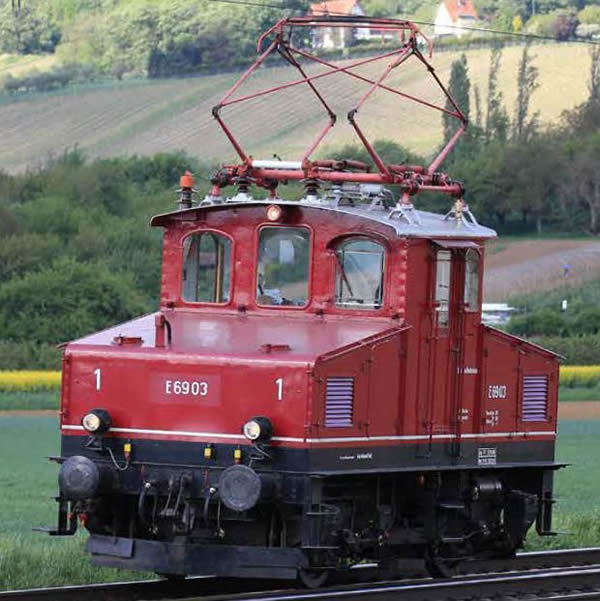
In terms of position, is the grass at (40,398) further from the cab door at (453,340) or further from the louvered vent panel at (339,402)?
the louvered vent panel at (339,402)

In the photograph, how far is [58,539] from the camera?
63.5 feet

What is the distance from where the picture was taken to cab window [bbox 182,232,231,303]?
1498 centimetres

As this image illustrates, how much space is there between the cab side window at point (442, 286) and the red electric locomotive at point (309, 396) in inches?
1.1

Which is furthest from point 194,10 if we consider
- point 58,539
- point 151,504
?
point 151,504

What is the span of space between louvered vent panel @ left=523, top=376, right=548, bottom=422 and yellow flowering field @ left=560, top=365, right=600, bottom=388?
3462 centimetres

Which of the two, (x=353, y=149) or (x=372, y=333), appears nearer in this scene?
(x=372, y=333)

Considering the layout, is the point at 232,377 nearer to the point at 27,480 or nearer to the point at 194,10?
the point at 27,480

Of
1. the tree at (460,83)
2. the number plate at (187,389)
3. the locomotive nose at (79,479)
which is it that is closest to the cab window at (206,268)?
the number plate at (187,389)

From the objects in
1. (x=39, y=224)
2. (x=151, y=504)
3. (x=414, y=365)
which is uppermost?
(x=414, y=365)

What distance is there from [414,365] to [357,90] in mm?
43668

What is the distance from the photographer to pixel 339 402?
13.6m

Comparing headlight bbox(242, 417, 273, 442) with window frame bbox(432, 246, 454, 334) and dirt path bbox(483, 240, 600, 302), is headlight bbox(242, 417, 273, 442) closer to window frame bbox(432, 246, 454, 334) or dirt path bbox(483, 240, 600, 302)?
window frame bbox(432, 246, 454, 334)

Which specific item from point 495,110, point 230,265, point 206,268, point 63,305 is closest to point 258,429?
point 230,265

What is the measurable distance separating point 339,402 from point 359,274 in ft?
4.52
